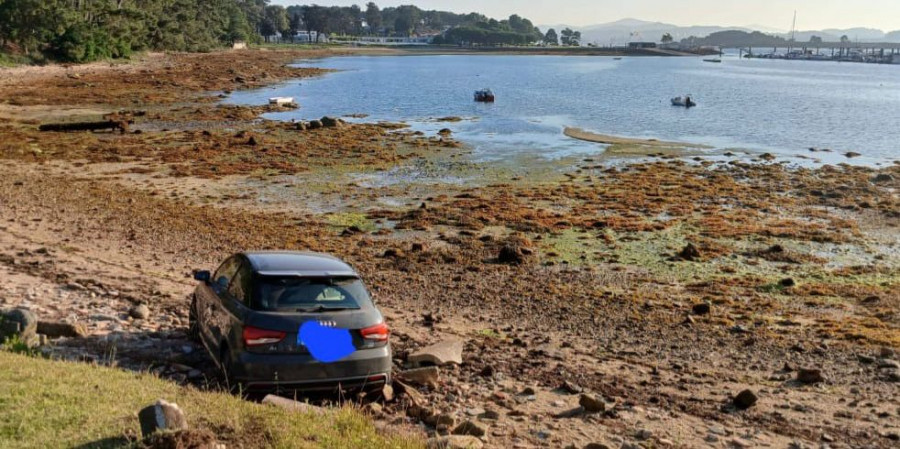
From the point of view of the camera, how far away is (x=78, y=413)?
7.77 m

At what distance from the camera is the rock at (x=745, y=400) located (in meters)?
11.7

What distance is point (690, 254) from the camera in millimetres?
22312

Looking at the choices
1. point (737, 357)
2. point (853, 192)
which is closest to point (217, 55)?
point (853, 192)

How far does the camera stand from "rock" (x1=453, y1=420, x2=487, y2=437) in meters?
9.47

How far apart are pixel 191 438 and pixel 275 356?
7.49ft

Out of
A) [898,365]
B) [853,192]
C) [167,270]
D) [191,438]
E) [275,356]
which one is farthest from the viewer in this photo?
[853,192]

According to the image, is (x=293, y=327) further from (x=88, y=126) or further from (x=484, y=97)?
(x=484, y=97)

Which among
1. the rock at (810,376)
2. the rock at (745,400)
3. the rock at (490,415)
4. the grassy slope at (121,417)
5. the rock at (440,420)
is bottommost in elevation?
the rock at (810,376)

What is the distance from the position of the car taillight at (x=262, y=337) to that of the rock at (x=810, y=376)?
891 centimetres

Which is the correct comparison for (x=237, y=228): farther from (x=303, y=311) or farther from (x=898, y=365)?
(x=898, y=365)

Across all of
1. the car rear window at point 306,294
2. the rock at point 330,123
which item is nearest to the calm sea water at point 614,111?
the rock at point 330,123

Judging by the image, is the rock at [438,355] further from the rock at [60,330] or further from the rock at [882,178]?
the rock at [882,178]

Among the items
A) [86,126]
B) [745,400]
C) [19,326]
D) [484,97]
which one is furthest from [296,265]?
[484,97]

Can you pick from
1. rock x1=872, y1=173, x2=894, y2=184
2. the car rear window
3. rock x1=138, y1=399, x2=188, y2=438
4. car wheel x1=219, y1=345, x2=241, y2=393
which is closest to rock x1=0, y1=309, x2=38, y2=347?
car wheel x1=219, y1=345, x2=241, y2=393
